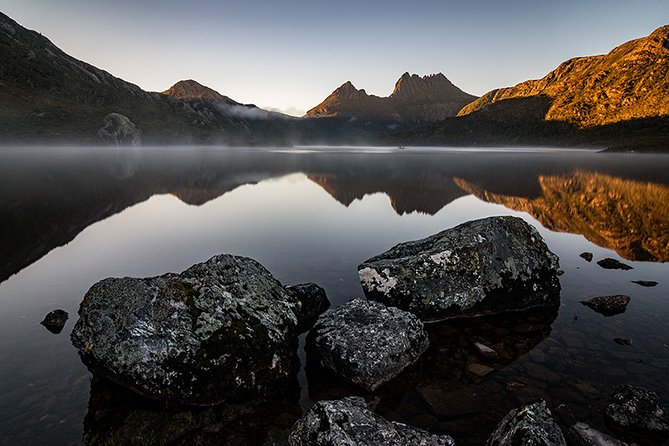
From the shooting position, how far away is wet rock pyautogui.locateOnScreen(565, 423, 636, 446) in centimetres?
589

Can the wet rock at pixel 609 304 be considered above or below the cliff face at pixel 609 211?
above

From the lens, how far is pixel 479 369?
27.2 feet

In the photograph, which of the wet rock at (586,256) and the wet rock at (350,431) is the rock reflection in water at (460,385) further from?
the wet rock at (586,256)

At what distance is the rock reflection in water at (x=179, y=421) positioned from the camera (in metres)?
6.36

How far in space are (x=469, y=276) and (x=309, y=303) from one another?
507 cm

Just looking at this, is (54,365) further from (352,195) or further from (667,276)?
(352,195)

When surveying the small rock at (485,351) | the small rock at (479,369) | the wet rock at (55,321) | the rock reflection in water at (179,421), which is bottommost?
the small rock at (479,369)

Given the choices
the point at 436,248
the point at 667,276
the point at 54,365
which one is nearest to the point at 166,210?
the point at 54,365

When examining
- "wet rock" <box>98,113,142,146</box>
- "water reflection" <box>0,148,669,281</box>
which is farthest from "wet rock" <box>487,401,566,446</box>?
"wet rock" <box>98,113,142,146</box>

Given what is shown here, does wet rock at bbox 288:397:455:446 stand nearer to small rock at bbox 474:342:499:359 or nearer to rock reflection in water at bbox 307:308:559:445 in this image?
rock reflection in water at bbox 307:308:559:445

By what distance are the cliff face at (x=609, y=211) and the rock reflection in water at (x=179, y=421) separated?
17609 millimetres

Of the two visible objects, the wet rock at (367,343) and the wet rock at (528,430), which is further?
the wet rock at (367,343)

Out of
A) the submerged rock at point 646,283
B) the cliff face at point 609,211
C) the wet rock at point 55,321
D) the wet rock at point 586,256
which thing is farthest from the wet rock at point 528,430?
the cliff face at point 609,211

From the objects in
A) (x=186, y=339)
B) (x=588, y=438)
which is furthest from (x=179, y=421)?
(x=588, y=438)
